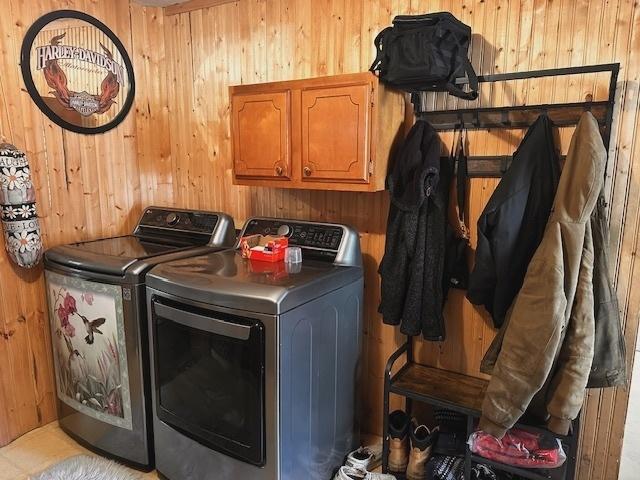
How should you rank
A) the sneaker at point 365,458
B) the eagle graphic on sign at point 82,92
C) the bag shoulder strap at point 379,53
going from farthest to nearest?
Result: the eagle graphic on sign at point 82,92
the sneaker at point 365,458
the bag shoulder strap at point 379,53

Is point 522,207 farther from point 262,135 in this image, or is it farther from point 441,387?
point 262,135

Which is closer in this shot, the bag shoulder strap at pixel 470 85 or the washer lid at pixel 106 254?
the bag shoulder strap at pixel 470 85

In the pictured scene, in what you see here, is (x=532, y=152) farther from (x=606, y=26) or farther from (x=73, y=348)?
(x=73, y=348)

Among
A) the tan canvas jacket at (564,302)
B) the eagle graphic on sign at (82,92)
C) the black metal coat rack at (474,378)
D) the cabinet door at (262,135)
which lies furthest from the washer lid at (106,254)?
the tan canvas jacket at (564,302)

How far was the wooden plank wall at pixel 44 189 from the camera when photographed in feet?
7.43

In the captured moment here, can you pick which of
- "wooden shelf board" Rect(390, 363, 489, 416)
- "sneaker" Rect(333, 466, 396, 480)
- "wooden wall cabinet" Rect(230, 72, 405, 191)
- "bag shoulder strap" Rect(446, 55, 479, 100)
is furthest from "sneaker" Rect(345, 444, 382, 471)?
"bag shoulder strap" Rect(446, 55, 479, 100)

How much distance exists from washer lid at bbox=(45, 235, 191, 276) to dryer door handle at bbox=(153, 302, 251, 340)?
0.98 feet

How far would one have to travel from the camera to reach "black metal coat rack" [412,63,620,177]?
5.65ft

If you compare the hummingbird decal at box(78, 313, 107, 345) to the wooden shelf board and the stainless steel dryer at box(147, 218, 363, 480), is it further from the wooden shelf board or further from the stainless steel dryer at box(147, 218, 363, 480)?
the wooden shelf board

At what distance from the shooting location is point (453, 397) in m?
1.97

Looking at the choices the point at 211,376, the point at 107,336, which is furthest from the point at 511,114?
the point at 107,336

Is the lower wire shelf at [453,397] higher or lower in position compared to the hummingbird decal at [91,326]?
lower

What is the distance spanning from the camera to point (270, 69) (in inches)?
100

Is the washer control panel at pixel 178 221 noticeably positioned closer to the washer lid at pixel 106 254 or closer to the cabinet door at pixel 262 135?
the washer lid at pixel 106 254
